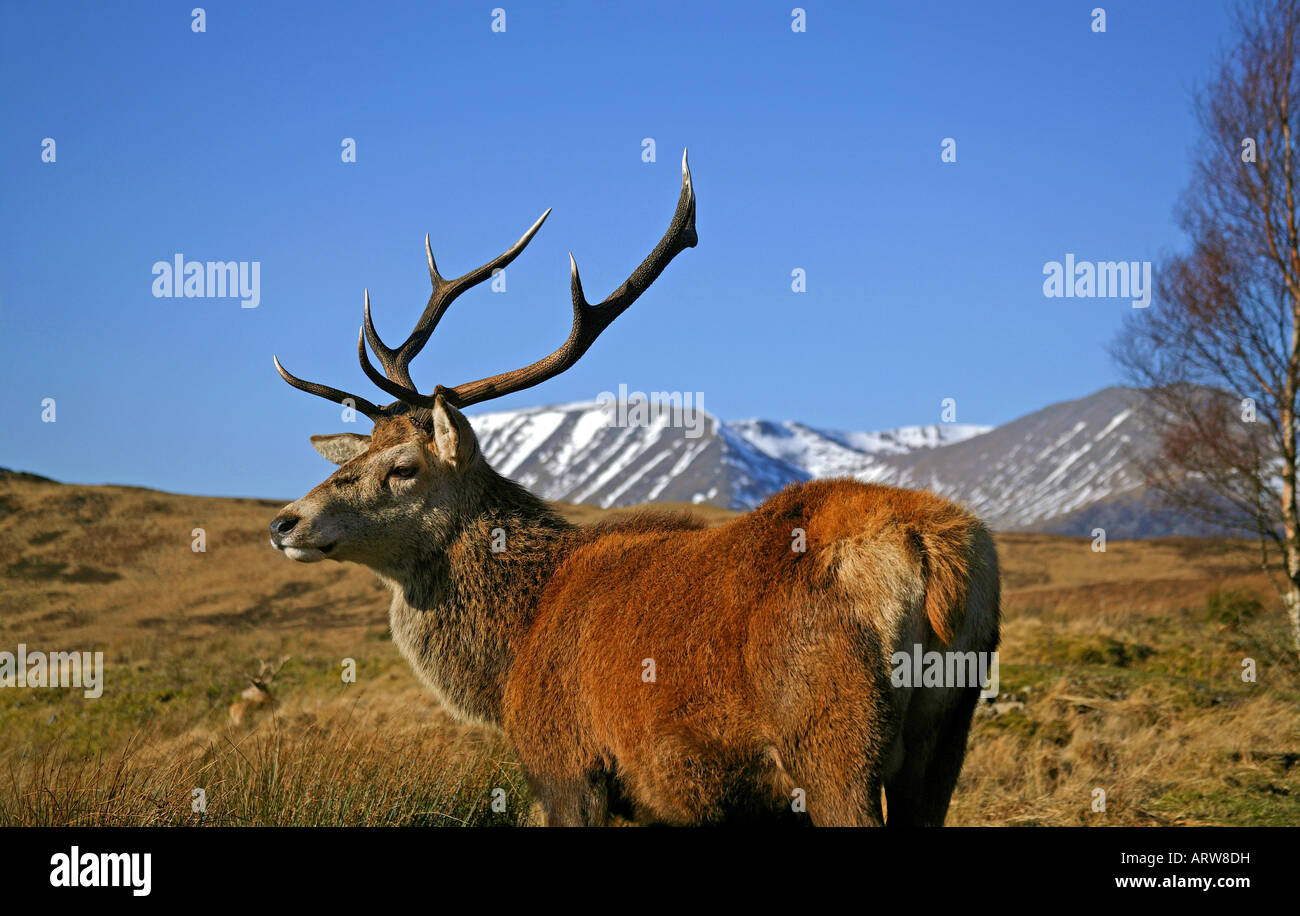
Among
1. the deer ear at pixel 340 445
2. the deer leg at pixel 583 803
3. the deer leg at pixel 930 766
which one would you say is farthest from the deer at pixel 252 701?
the deer leg at pixel 930 766

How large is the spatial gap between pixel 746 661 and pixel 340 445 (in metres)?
3.96

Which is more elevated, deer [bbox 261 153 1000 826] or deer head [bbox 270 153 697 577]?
deer head [bbox 270 153 697 577]

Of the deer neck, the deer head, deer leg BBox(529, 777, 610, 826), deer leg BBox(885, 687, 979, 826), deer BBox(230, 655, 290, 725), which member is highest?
the deer head

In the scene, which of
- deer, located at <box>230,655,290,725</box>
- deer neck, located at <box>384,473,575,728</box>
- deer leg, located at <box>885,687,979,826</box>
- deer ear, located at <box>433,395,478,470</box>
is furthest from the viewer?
deer, located at <box>230,655,290,725</box>

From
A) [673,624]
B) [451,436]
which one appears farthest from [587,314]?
[673,624]

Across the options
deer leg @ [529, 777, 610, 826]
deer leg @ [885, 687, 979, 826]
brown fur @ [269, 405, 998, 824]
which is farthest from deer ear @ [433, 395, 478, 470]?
deer leg @ [885, 687, 979, 826]

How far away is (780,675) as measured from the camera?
4.54 meters

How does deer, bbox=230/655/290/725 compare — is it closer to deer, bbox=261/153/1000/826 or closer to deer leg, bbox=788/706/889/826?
deer, bbox=261/153/1000/826

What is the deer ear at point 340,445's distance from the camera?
24.0 feet

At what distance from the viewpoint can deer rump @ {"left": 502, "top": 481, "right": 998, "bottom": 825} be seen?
14.4 ft

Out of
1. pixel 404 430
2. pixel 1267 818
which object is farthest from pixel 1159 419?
pixel 404 430

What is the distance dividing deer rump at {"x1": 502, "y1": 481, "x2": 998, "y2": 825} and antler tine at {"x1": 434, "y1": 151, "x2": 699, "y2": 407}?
2144 millimetres

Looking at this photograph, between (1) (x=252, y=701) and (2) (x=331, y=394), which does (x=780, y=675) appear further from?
(1) (x=252, y=701)

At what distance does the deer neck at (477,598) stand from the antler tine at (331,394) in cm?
97
